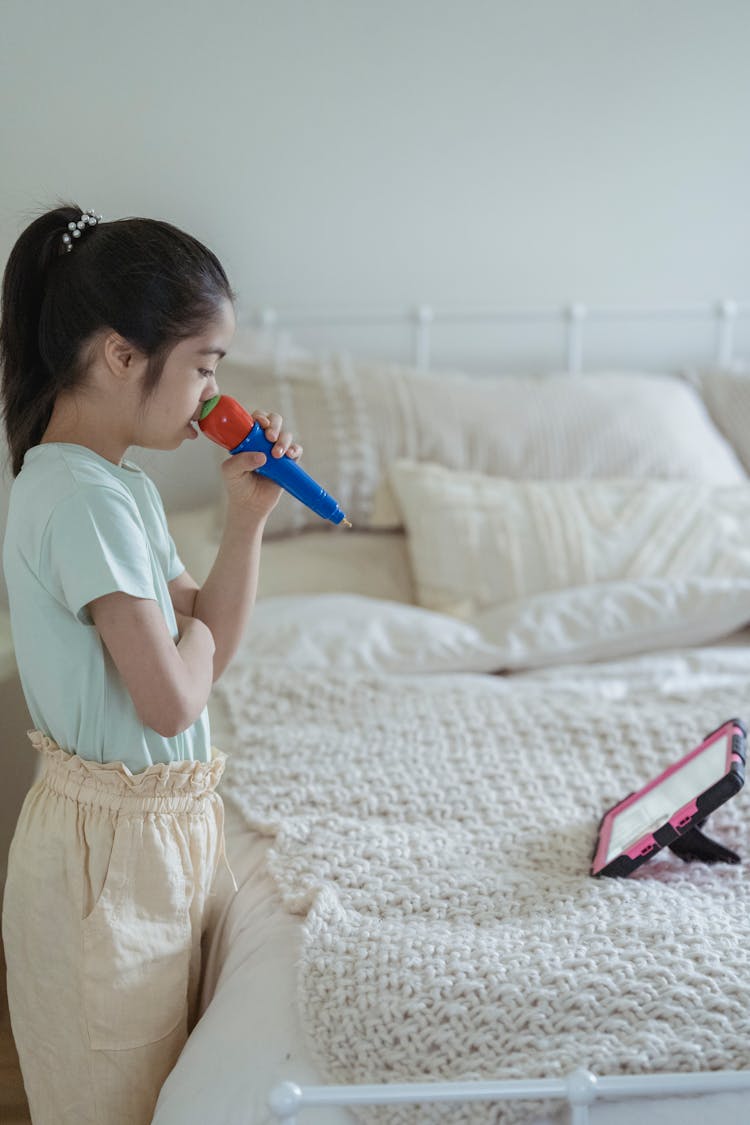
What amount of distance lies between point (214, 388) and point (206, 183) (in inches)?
32.2

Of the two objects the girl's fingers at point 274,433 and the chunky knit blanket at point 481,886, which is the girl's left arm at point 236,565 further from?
the chunky knit blanket at point 481,886

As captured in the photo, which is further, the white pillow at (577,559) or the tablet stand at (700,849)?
the white pillow at (577,559)

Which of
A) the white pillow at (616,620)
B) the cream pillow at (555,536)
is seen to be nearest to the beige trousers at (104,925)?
the white pillow at (616,620)

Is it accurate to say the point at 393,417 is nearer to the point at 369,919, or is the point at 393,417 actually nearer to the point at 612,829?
the point at 612,829

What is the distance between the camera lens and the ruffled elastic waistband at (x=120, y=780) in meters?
0.98

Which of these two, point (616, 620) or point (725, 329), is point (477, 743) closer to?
point (616, 620)

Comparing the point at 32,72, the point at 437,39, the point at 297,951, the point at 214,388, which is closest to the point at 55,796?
the point at 297,951

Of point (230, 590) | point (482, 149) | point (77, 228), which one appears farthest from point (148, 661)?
point (482, 149)

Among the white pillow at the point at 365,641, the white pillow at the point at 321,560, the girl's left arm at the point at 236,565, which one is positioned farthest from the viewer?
the white pillow at the point at 321,560

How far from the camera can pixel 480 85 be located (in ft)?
7.18

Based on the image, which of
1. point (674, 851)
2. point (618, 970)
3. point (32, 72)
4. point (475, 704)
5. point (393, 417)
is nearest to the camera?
point (618, 970)

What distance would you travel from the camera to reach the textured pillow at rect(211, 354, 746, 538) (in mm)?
1993

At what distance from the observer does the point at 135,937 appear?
0.99 metres

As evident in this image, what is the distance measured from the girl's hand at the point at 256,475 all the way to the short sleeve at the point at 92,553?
13 centimetres
